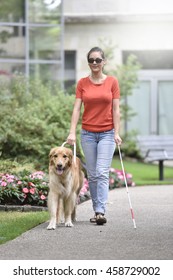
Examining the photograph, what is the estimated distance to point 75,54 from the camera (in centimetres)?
3281

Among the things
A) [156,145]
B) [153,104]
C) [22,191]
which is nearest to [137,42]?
[153,104]

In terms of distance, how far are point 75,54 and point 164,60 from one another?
291 cm

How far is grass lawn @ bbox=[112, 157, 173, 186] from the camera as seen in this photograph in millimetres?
21062

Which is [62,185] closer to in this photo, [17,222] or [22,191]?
[17,222]

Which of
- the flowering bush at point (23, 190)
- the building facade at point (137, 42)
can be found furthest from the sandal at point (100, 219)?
the building facade at point (137, 42)

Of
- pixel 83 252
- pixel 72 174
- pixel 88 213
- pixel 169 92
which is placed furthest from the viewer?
pixel 169 92

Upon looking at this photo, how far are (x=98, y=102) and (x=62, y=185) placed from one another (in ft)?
3.77

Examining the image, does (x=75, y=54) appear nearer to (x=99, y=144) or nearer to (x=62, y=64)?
(x=62, y=64)

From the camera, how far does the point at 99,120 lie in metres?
12.8

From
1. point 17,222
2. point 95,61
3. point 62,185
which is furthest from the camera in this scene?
point 17,222

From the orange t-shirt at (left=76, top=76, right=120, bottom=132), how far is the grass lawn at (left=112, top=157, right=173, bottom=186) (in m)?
7.42

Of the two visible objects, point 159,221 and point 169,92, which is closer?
point 159,221

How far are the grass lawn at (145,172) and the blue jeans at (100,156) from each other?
7253 millimetres
